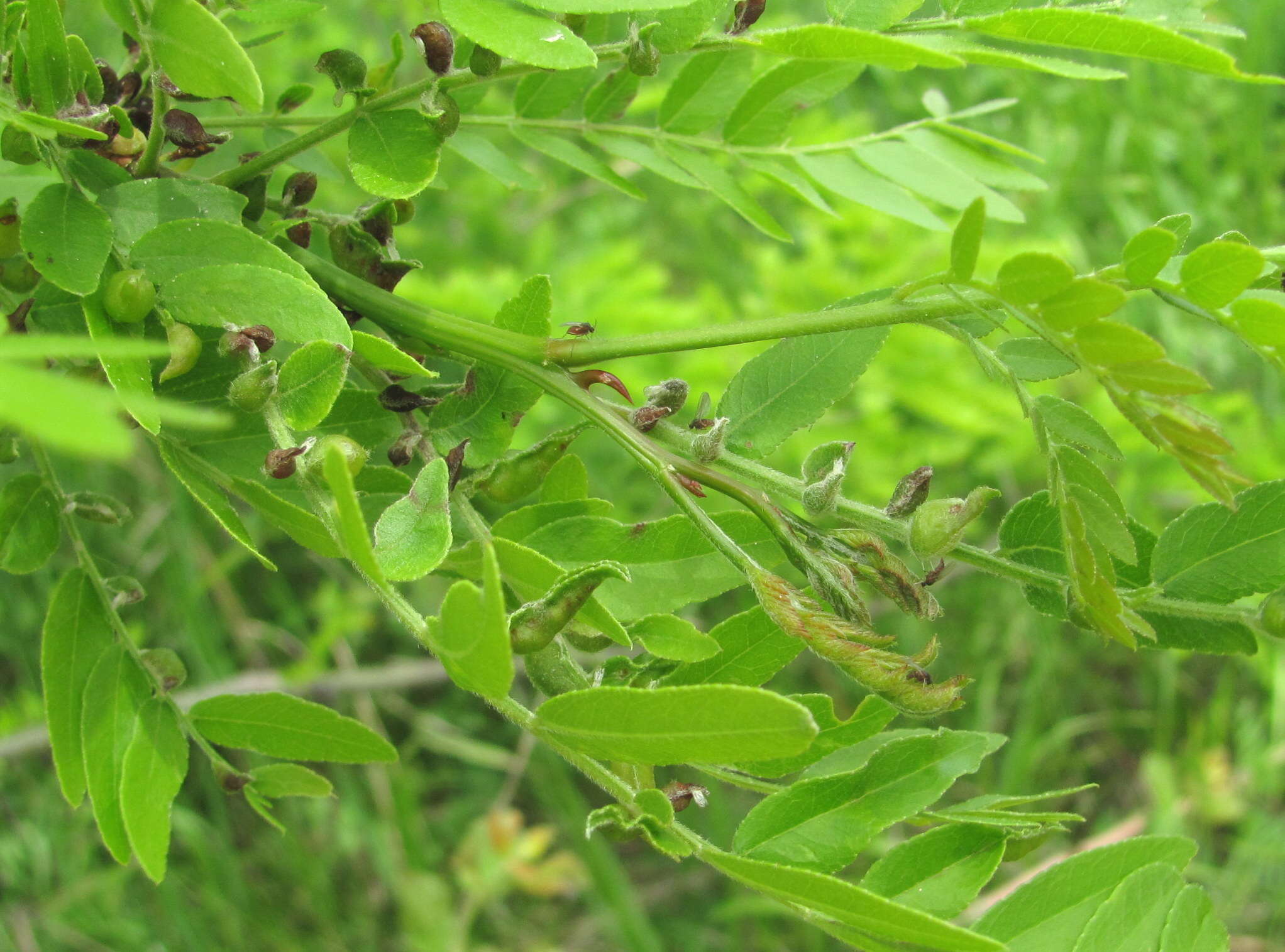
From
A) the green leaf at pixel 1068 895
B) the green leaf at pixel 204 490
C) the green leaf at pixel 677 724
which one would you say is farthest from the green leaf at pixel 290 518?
the green leaf at pixel 1068 895

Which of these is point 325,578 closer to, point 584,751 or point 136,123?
point 136,123

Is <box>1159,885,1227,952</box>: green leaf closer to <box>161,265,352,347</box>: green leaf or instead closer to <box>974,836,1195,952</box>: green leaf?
<box>974,836,1195,952</box>: green leaf

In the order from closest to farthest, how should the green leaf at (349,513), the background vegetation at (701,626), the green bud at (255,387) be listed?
the green leaf at (349,513) < the green bud at (255,387) < the background vegetation at (701,626)

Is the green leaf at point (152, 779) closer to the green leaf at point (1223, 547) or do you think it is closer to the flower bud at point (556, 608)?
the flower bud at point (556, 608)

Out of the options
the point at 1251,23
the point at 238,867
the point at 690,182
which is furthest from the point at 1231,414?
the point at 238,867

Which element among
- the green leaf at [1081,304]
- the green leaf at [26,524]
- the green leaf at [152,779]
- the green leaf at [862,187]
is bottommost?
the green leaf at [152,779]

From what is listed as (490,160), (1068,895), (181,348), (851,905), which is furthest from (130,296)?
(1068,895)
